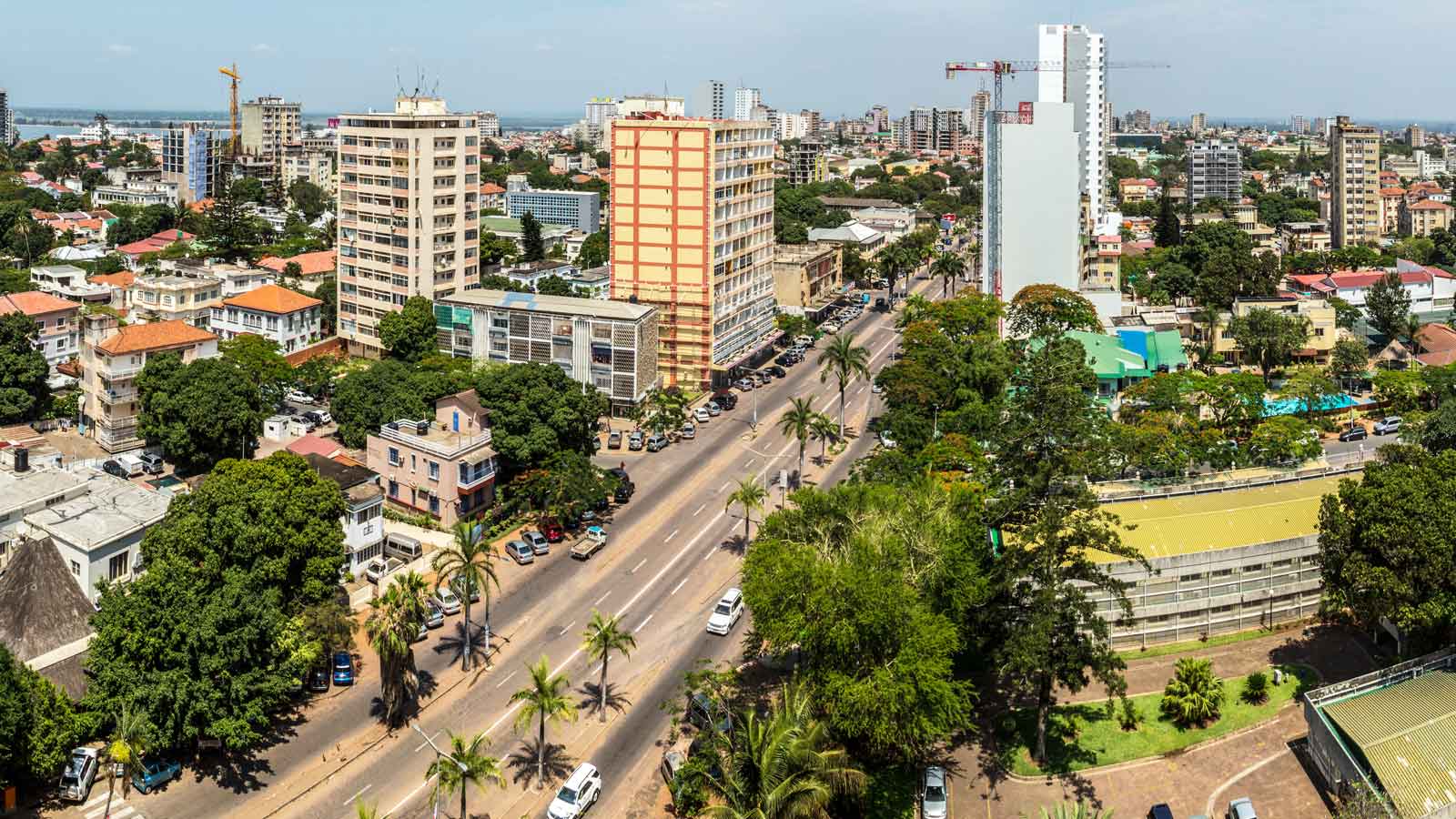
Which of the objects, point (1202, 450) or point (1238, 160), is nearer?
point (1202, 450)

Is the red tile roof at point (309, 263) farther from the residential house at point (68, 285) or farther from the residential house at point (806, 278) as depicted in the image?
the residential house at point (806, 278)

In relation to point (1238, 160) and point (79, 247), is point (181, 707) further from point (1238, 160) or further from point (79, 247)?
point (1238, 160)

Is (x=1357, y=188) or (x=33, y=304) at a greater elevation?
(x=1357, y=188)

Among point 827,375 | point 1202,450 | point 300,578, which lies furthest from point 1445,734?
point 827,375

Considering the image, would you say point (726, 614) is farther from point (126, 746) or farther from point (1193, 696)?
point (126, 746)

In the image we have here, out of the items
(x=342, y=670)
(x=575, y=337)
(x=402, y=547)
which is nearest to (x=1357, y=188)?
(x=575, y=337)

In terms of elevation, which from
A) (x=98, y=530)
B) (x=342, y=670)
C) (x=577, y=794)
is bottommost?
(x=577, y=794)
